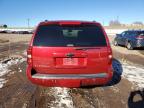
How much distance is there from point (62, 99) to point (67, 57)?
41.2 inches

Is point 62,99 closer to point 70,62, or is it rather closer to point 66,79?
point 66,79

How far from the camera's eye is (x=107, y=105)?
6121 millimetres

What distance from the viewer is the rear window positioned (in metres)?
6.35

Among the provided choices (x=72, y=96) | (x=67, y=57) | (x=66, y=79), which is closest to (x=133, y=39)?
(x=72, y=96)

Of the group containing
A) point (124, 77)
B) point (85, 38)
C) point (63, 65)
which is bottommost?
point (124, 77)

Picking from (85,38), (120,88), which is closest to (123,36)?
(120,88)

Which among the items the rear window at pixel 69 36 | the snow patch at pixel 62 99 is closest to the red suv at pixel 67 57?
the rear window at pixel 69 36

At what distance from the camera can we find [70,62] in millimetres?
6410

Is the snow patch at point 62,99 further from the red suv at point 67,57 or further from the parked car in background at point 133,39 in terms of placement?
the parked car in background at point 133,39

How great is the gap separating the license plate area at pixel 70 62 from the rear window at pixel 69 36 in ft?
1.13

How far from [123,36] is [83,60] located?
17479 millimetres

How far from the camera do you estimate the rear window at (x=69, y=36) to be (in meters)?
6.35

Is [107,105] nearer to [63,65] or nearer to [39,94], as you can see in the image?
[63,65]

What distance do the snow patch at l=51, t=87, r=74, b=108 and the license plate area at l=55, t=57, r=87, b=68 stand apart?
83 cm
